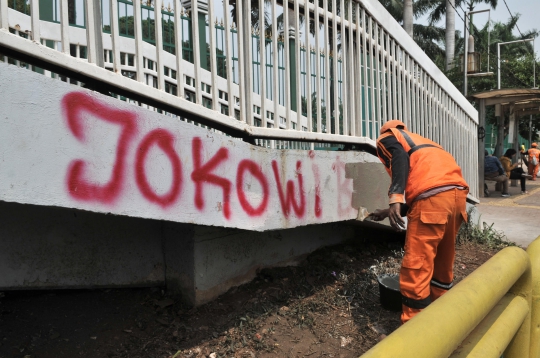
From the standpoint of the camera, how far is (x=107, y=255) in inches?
122

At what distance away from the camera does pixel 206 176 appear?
2.50 meters

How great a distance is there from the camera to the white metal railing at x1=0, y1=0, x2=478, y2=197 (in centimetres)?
217

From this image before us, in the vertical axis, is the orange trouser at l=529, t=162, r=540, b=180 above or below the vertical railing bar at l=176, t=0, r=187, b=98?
below

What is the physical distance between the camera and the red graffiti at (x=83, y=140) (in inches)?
73.5

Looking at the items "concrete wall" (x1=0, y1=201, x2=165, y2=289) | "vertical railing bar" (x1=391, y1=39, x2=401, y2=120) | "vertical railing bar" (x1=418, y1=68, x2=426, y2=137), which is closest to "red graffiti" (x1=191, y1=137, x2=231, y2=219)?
"concrete wall" (x1=0, y1=201, x2=165, y2=289)

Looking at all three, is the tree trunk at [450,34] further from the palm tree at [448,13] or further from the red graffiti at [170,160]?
the red graffiti at [170,160]

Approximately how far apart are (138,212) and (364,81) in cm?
270

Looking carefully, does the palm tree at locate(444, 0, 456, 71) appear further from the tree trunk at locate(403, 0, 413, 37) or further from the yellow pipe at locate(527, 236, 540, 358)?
the yellow pipe at locate(527, 236, 540, 358)

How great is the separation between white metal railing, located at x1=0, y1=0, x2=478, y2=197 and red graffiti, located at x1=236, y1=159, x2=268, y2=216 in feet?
0.72

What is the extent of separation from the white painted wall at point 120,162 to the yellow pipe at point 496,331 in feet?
4.91

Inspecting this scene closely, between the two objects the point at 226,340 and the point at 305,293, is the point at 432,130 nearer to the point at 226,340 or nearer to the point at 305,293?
the point at 305,293

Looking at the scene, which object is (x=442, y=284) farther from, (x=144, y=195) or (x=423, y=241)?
(x=144, y=195)

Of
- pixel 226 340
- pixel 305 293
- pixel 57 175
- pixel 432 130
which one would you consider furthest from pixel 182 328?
pixel 432 130

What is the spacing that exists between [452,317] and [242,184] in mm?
1750
